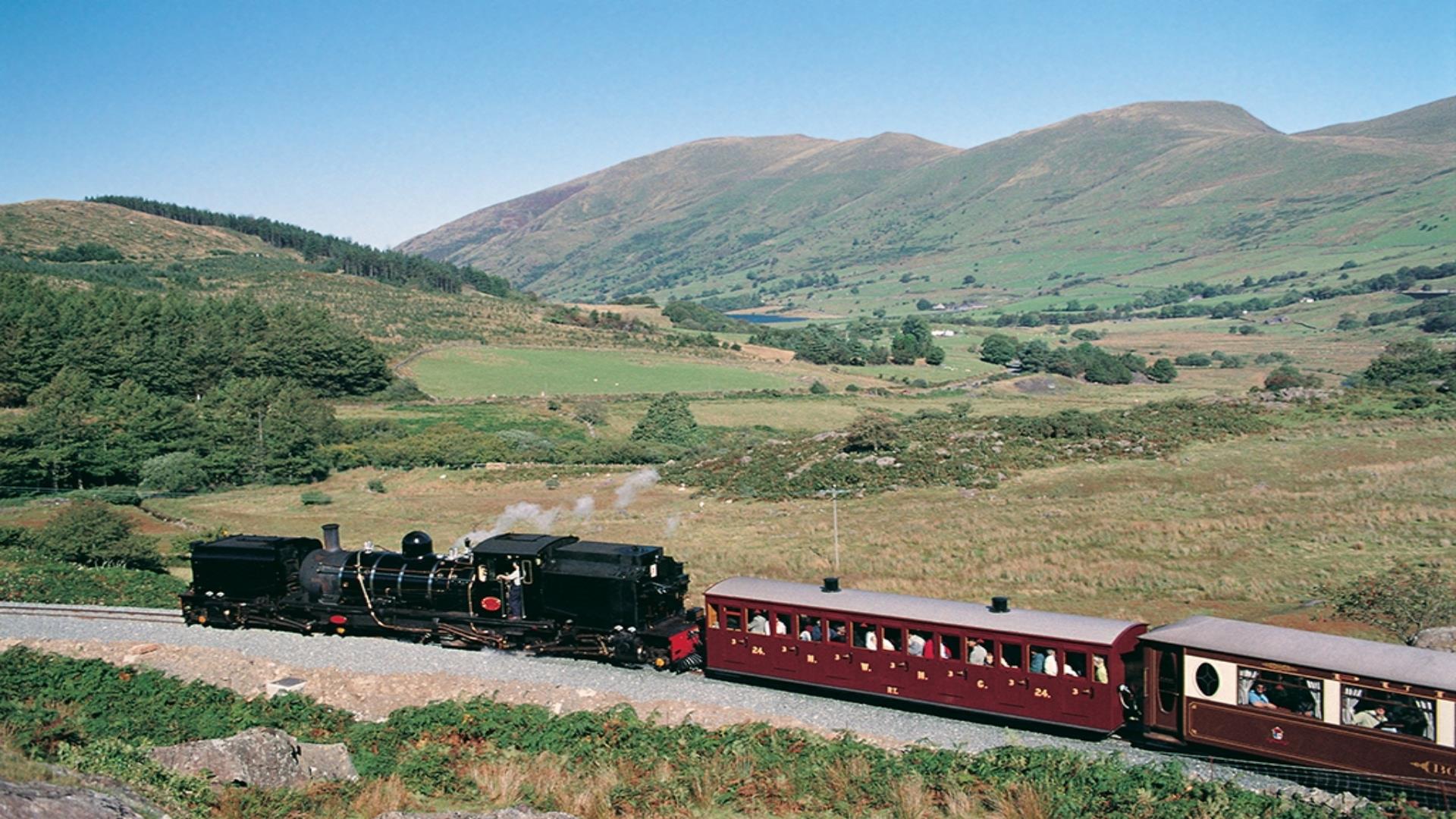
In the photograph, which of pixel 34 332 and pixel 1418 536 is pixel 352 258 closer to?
pixel 34 332

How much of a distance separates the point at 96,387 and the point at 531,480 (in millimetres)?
41801

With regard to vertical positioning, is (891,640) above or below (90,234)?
below

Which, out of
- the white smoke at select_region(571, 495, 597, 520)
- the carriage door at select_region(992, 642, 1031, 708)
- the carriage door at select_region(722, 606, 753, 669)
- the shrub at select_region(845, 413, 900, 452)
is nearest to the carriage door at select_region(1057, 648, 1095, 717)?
the carriage door at select_region(992, 642, 1031, 708)

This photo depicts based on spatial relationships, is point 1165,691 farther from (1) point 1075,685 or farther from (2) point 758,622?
(2) point 758,622

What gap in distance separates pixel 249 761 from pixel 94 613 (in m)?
19.1

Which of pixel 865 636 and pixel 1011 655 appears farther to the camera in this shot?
pixel 865 636

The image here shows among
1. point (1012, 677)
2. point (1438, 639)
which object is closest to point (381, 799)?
point (1012, 677)

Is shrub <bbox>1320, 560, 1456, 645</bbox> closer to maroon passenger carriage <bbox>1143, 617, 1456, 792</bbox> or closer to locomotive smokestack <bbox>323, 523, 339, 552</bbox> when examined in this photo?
maroon passenger carriage <bbox>1143, 617, 1456, 792</bbox>

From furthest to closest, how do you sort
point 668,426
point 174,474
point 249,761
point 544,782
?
point 668,426 < point 174,474 < point 544,782 < point 249,761

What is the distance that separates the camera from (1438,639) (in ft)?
79.7

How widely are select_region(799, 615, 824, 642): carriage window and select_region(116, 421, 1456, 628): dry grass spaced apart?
11.7m

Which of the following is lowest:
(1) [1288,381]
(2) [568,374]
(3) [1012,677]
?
(3) [1012,677]

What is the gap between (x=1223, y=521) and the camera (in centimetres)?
4300

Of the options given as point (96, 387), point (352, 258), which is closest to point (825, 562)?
point (96, 387)
